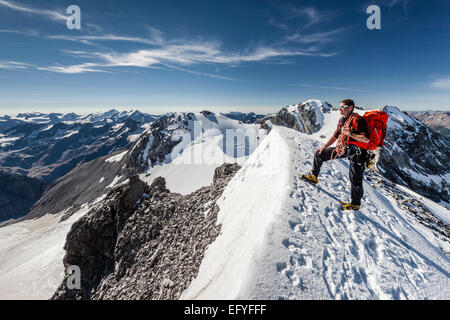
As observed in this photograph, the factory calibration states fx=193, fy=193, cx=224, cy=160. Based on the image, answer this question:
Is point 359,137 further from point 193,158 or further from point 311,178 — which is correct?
point 193,158

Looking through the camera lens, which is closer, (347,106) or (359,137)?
(359,137)

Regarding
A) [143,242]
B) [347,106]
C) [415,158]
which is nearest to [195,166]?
[143,242]

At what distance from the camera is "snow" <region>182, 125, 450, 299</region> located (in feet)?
15.8

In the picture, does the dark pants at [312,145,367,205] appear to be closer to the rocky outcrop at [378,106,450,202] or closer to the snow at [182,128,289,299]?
the snow at [182,128,289,299]

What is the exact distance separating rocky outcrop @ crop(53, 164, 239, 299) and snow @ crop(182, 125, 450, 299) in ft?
5.93

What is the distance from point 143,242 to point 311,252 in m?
11.1

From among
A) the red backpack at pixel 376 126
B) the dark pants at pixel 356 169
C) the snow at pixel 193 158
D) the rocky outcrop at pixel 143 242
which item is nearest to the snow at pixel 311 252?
the dark pants at pixel 356 169

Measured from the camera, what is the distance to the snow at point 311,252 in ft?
15.8

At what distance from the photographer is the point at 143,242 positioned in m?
12.9

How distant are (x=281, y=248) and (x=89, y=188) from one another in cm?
14047

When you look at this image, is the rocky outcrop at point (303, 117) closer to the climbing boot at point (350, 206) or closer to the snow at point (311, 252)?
the snow at point (311, 252)

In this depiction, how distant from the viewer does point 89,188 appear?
117188mm
